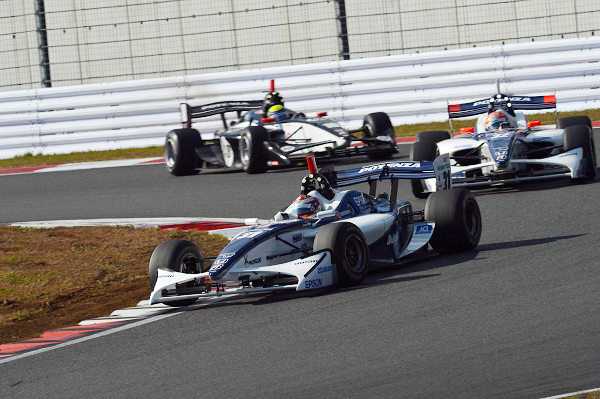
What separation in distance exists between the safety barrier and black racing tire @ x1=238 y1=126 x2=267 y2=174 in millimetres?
3626

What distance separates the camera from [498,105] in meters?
14.5

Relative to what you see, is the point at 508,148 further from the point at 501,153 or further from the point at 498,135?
the point at 498,135

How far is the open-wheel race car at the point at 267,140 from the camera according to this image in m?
16.8

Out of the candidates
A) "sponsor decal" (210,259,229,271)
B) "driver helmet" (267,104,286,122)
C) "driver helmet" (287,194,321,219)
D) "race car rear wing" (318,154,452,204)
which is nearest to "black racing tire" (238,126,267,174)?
"driver helmet" (267,104,286,122)

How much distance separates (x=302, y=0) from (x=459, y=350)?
52.7 feet

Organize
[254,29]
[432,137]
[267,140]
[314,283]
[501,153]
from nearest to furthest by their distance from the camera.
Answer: [314,283] < [501,153] < [432,137] < [267,140] < [254,29]

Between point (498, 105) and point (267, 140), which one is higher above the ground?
point (498, 105)

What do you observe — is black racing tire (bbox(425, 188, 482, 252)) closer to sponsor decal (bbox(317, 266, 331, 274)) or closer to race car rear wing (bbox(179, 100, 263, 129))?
sponsor decal (bbox(317, 266, 331, 274))

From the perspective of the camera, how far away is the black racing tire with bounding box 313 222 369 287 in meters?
8.42

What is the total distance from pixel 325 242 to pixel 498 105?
6677 millimetres

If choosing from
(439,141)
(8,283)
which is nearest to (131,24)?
(439,141)

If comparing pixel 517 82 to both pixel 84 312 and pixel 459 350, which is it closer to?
pixel 84 312

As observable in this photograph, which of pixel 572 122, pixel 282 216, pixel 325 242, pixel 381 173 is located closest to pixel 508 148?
pixel 572 122

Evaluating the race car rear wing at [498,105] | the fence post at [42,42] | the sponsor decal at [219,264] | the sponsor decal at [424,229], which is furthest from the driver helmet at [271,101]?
the sponsor decal at [219,264]
